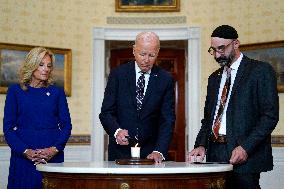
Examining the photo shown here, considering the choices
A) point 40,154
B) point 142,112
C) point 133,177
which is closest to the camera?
point 133,177

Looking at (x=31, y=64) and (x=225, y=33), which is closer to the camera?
(x=225, y=33)

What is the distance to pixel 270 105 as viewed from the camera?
3.69 metres

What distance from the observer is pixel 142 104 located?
4016mm

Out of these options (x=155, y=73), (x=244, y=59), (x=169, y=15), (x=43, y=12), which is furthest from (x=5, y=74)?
(x=244, y=59)

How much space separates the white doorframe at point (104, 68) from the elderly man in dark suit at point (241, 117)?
15.8 feet

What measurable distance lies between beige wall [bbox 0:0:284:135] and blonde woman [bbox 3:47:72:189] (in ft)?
12.9

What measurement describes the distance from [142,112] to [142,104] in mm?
63

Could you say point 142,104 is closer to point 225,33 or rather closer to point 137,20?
point 225,33

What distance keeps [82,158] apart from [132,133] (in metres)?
4.83

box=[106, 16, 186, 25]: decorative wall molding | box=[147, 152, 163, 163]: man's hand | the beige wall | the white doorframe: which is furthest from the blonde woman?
box=[106, 16, 186, 25]: decorative wall molding

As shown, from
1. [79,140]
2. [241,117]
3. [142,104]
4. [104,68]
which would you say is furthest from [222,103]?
[104,68]

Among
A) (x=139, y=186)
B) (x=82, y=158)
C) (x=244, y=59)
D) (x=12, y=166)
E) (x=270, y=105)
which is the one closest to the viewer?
(x=139, y=186)

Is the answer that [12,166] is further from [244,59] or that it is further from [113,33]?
[113,33]

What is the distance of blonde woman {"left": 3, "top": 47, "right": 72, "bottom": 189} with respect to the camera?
4215 mm
